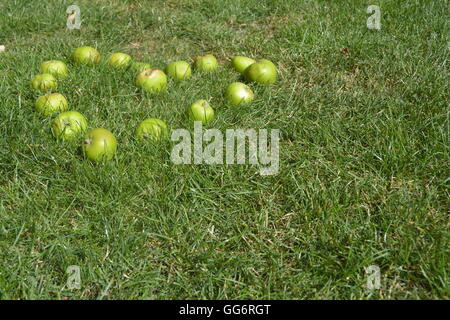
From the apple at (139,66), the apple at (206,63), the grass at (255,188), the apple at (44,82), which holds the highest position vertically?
the apple at (206,63)

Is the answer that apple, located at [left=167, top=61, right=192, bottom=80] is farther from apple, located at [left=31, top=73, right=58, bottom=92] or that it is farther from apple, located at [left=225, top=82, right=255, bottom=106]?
apple, located at [left=31, top=73, right=58, bottom=92]

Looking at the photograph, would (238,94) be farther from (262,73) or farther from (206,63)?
(206,63)

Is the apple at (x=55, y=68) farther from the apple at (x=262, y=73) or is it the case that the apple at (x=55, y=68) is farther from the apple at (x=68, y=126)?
the apple at (x=262, y=73)

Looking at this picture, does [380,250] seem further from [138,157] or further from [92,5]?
[92,5]

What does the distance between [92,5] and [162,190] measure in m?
3.44

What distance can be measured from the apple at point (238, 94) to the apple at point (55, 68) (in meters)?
1.36

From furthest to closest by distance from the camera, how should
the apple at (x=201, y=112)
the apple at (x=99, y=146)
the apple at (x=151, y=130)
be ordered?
the apple at (x=201, y=112)
the apple at (x=151, y=130)
the apple at (x=99, y=146)

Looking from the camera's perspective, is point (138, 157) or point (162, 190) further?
point (138, 157)

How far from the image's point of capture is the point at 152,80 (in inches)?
143

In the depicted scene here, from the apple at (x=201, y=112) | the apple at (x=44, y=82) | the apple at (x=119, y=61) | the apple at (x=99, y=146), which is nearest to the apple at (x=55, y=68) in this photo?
the apple at (x=44, y=82)

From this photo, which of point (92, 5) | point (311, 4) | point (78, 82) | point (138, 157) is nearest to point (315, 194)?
point (138, 157)

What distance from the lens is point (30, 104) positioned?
11.3 feet

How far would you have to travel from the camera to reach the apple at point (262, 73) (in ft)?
12.3

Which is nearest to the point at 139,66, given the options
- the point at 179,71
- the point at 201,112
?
the point at 179,71
